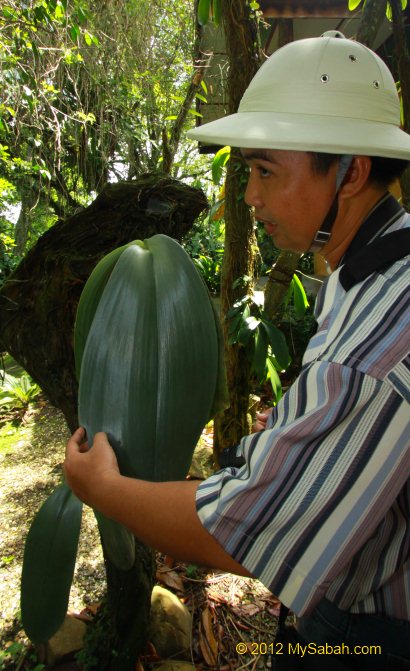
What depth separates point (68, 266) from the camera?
893mm

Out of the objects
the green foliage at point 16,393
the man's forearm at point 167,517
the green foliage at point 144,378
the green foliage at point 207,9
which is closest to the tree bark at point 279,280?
the green foliage at point 207,9

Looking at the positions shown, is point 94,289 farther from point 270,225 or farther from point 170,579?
point 170,579

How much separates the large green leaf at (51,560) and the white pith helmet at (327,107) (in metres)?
0.56

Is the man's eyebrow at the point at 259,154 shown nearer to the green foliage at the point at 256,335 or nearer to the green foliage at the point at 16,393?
the green foliage at the point at 256,335

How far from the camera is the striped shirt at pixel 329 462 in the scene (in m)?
0.41

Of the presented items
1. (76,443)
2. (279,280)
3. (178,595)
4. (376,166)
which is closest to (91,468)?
(76,443)

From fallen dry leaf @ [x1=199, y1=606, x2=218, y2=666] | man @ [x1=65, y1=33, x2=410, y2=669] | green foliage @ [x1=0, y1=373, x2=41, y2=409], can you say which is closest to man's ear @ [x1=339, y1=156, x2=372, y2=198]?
man @ [x1=65, y1=33, x2=410, y2=669]

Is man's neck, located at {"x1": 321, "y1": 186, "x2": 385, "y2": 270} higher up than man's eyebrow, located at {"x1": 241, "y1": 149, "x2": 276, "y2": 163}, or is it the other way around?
man's eyebrow, located at {"x1": 241, "y1": 149, "x2": 276, "y2": 163}

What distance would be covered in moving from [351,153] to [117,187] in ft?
1.51

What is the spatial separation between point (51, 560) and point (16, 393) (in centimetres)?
296

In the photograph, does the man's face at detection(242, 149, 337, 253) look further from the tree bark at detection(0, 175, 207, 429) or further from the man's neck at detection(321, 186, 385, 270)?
the tree bark at detection(0, 175, 207, 429)

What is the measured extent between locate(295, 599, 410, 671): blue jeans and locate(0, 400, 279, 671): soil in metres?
0.74

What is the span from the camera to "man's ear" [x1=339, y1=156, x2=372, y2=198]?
0.59 meters

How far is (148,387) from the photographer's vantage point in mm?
581
